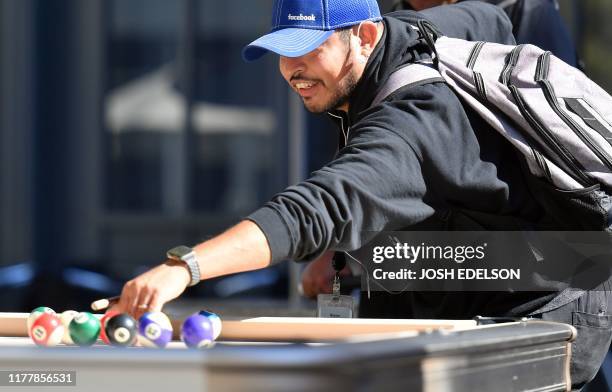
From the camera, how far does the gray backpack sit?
267 cm

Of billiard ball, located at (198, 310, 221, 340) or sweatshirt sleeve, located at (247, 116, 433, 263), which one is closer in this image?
sweatshirt sleeve, located at (247, 116, 433, 263)

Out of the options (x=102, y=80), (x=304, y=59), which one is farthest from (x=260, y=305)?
(x=304, y=59)

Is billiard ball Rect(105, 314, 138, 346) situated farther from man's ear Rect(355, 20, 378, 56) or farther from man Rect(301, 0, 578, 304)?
man Rect(301, 0, 578, 304)

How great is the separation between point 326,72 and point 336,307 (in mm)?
594

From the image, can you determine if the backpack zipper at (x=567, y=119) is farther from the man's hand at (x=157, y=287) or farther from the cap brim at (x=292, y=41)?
the man's hand at (x=157, y=287)

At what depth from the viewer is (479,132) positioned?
2773mm

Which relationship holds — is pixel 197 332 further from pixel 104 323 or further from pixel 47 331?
pixel 47 331

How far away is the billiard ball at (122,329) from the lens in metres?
2.31

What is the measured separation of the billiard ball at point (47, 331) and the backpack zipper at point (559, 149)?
1138mm

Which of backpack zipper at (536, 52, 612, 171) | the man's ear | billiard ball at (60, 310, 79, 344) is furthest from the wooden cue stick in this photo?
the man's ear

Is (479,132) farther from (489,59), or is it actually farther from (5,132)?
(5,132)

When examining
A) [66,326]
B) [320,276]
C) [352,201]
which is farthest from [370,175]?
[320,276]

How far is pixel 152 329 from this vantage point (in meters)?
2.35

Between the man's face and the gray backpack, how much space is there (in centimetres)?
13
